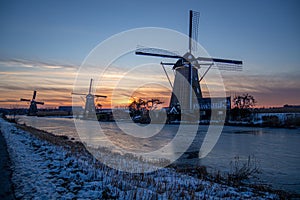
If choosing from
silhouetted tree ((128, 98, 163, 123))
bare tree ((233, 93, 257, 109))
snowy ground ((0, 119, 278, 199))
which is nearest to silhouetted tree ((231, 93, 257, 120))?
bare tree ((233, 93, 257, 109))

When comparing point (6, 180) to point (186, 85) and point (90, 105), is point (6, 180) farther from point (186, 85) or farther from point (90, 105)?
point (90, 105)

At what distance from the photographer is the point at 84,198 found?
3.86m

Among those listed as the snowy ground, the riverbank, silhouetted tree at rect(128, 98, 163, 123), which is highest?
silhouetted tree at rect(128, 98, 163, 123)

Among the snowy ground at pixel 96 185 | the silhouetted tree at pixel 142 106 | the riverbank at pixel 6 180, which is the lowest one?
the snowy ground at pixel 96 185

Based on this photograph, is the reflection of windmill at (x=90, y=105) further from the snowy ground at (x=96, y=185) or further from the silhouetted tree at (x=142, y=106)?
the snowy ground at (x=96, y=185)

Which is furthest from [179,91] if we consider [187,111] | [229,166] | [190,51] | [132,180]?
[132,180]

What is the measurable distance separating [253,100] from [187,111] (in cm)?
1217

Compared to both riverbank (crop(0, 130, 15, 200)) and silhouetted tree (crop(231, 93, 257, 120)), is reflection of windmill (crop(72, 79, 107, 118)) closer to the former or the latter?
silhouetted tree (crop(231, 93, 257, 120))

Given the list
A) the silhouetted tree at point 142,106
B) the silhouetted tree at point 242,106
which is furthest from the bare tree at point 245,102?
the silhouetted tree at point 142,106

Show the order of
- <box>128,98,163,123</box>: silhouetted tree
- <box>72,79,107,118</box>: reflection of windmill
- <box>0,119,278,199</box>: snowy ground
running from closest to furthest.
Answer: <box>0,119,278,199</box>: snowy ground, <box>128,98,163,123</box>: silhouetted tree, <box>72,79,107,118</box>: reflection of windmill

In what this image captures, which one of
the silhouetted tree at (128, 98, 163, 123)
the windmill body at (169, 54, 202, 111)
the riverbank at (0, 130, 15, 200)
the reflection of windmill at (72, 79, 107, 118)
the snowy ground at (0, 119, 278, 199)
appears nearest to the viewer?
the riverbank at (0, 130, 15, 200)

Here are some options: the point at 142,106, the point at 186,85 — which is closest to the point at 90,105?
the point at 142,106

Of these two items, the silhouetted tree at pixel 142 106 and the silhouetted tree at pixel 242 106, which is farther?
the silhouetted tree at pixel 142 106

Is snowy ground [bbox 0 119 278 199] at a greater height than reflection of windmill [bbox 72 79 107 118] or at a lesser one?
lesser
